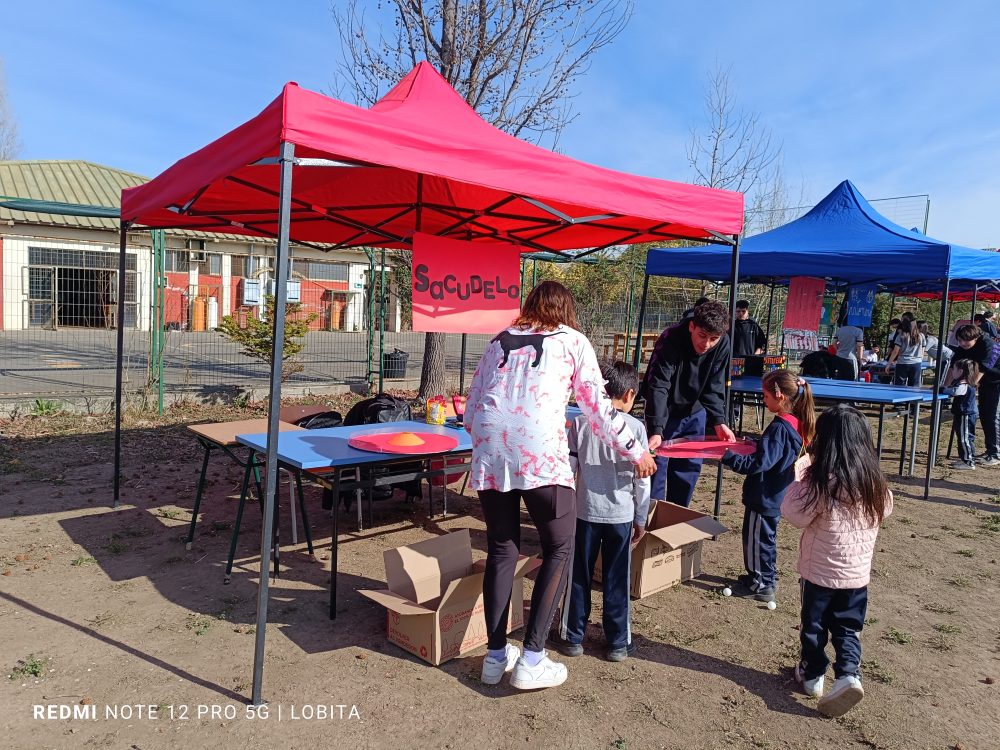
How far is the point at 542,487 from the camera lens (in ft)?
8.52

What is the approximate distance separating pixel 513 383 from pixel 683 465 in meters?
2.25

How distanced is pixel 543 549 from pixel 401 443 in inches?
49.2

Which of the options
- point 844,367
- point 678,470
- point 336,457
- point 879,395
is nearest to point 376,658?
point 336,457

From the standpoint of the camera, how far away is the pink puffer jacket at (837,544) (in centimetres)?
264

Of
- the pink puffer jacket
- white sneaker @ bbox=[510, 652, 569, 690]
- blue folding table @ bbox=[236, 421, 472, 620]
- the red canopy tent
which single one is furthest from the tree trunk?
the pink puffer jacket

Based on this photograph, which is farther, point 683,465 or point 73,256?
point 73,256

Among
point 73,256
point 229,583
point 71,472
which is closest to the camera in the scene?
point 229,583

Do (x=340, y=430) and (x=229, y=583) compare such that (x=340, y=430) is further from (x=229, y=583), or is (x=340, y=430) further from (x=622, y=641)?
(x=622, y=641)

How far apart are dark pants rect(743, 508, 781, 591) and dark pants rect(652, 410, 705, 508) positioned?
1.94 feet

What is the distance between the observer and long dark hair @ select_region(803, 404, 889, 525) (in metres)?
2.60

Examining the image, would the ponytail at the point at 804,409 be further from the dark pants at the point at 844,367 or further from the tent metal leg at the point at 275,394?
the dark pants at the point at 844,367

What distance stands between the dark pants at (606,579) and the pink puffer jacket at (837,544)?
712 mm

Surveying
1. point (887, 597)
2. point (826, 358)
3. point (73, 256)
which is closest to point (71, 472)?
point (887, 597)

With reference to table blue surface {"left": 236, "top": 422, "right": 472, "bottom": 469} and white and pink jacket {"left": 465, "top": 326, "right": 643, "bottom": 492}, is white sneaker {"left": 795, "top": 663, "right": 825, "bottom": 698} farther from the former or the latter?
table blue surface {"left": 236, "top": 422, "right": 472, "bottom": 469}
